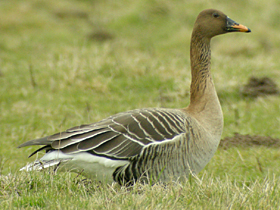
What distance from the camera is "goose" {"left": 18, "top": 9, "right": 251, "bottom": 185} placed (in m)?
3.91

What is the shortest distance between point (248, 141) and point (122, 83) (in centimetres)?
333

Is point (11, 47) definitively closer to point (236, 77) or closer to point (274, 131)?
point (236, 77)

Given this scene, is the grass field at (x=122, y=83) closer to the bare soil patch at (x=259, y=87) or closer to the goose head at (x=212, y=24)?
the bare soil patch at (x=259, y=87)

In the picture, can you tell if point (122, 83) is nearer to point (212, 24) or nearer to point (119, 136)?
point (212, 24)

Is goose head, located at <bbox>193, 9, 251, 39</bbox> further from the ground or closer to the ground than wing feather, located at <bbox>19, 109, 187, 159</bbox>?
further from the ground

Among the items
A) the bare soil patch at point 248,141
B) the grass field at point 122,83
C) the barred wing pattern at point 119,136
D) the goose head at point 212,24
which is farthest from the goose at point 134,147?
the bare soil patch at point 248,141

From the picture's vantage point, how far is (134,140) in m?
3.99

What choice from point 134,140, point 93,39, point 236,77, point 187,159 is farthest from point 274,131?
point 93,39

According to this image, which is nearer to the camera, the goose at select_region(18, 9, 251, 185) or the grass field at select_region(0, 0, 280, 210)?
the grass field at select_region(0, 0, 280, 210)

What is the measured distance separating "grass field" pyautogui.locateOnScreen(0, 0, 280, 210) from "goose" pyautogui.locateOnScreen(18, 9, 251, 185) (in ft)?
0.51

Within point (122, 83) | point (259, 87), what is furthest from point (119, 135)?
point (259, 87)

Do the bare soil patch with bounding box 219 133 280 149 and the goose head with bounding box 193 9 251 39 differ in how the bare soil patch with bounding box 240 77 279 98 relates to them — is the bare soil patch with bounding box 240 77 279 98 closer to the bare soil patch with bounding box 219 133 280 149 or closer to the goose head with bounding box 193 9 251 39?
the bare soil patch with bounding box 219 133 280 149

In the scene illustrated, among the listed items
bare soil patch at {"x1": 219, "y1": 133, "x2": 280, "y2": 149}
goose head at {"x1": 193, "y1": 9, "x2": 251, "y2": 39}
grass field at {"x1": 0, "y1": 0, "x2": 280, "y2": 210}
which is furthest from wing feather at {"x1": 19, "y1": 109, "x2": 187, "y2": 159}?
bare soil patch at {"x1": 219, "y1": 133, "x2": 280, "y2": 149}

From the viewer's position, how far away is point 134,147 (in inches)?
156
